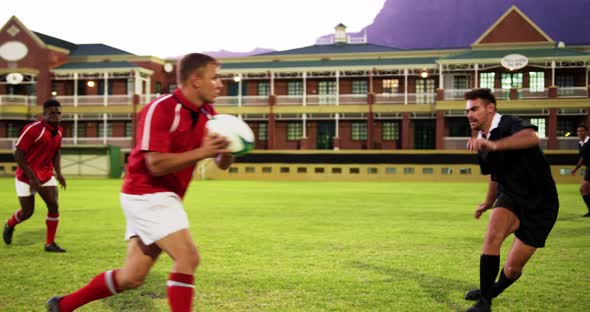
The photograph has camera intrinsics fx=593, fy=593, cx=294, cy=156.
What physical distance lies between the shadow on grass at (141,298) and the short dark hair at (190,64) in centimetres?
224

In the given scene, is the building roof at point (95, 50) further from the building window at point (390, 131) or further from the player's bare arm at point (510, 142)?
the player's bare arm at point (510, 142)

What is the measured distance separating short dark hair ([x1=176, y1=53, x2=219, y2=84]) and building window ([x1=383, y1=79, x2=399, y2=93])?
44.4 metres

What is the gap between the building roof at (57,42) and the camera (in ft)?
177

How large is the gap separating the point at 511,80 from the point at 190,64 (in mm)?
44138

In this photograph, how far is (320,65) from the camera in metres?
46.3

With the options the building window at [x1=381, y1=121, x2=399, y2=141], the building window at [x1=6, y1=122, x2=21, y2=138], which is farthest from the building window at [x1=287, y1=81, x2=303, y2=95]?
the building window at [x1=6, y1=122, x2=21, y2=138]

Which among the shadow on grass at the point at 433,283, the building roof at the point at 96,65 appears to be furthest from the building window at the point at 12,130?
the shadow on grass at the point at 433,283

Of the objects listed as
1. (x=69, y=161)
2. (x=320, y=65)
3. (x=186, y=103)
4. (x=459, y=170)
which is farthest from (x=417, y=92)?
(x=186, y=103)

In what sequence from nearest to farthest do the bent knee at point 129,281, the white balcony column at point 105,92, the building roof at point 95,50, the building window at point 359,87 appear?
the bent knee at point 129,281
the white balcony column at point 105,92
the building window at point 359,87
the building roof at point 95,50

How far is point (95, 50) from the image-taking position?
56094mm

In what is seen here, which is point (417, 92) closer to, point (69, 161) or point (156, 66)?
point (156, 66)

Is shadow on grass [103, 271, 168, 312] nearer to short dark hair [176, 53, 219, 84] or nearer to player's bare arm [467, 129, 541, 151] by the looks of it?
short dark hair [176, 53, 219, 84]

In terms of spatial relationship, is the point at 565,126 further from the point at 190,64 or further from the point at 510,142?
the point at 190,64

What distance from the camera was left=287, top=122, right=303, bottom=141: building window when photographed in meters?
47.6
